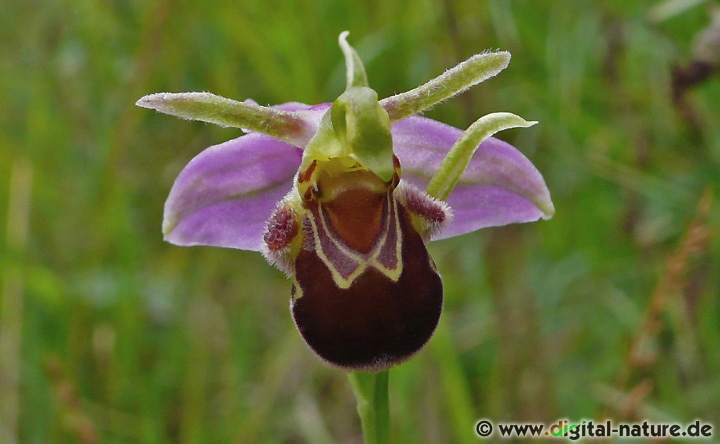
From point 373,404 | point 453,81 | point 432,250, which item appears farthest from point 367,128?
point 432,250

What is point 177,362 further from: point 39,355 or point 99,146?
point 99,146

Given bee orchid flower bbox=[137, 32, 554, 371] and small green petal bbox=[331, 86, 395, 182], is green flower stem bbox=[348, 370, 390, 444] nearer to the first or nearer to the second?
bee orchid flower bbox=[137, 32, 554, 371]

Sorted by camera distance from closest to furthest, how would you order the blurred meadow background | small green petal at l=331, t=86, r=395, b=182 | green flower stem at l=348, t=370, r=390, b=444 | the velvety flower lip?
small green petal at l=331, t=86, r=395, b=182 → green flower stem at l=348, t=370, r=390, b=444 → the velvety flower lip → the blurred meadow background

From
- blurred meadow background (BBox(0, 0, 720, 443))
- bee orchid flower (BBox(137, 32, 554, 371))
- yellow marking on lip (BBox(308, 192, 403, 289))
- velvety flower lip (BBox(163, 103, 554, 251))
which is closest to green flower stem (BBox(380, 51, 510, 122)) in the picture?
bee orchid flower (BBox(137, 32, 554, 371))

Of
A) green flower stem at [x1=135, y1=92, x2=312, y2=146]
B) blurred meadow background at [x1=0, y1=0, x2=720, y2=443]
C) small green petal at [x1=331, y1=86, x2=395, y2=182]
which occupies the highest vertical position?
green flower stem at [x1=135, y1=92, x2=312, y2=146]

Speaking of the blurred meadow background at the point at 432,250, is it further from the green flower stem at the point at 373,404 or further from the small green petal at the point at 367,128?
the small green petal at the point at 367,128

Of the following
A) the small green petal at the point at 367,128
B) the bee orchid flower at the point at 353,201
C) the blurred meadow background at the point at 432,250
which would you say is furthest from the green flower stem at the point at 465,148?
the blurred meadow background at the point at 432,250

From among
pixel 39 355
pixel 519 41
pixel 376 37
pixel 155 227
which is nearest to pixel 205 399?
pixel 39 355
